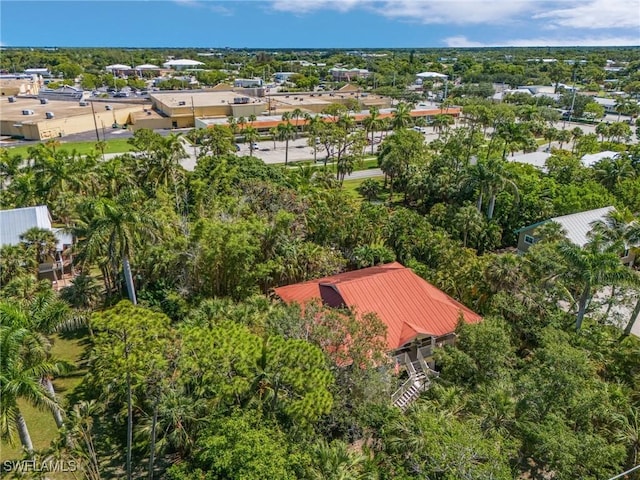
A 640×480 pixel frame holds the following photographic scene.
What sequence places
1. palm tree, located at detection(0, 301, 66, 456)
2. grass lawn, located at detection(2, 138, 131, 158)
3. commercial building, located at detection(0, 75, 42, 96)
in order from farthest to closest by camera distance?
1. commercial building, located at detection(0, 75, 42, 96)
2. grass lawn, located at detection(2, 138, 131, 158)
3. palm tree, located at detection(0, 301, 66, 456)

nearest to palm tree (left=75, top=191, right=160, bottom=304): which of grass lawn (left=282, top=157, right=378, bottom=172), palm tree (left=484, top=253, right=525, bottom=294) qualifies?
palm tree (left=484, top=253, right=525, bottom=294)

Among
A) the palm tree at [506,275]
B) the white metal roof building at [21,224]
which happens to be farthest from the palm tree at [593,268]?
the white metal roof building at [21,224]

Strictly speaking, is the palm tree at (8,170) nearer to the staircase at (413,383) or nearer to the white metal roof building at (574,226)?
the staircase at (413,383)

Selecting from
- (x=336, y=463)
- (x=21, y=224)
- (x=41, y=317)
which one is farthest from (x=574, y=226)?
(x=21, y=224)

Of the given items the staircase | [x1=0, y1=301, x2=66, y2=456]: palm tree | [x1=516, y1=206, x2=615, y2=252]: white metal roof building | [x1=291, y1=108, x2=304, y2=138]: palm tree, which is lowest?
the staircase

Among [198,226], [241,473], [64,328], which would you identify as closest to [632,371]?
[241,473]

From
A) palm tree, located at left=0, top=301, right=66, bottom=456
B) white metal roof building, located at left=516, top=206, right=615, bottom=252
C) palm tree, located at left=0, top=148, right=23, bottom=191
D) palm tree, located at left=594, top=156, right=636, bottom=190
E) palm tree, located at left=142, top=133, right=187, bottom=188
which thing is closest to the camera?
palm tree, located at left=0, top=301, right=66, bottom=456

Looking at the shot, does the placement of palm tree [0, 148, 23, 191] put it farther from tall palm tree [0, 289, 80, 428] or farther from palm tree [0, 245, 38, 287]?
tall palm tree [0, 289, 80, 428]
